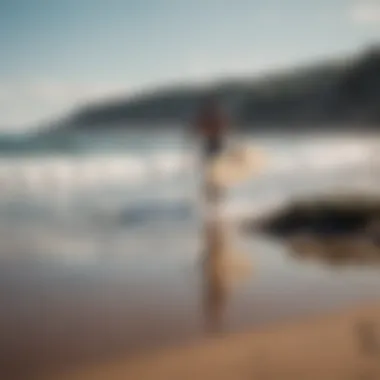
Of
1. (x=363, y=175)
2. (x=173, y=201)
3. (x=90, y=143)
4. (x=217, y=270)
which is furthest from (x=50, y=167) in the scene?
(x=363, y=175)

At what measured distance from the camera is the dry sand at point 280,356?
127 centimetres

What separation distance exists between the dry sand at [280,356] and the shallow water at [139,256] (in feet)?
0.08

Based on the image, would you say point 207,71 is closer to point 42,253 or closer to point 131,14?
point 131,14

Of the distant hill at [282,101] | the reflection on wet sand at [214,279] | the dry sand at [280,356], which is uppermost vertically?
the distant hill at [282,101]

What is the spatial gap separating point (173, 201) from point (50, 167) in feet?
0.69

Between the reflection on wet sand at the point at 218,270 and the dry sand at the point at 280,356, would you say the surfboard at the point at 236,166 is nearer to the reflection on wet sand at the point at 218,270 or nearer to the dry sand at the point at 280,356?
the reflection on wet sand at the point at 218,270

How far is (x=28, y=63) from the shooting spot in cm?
131

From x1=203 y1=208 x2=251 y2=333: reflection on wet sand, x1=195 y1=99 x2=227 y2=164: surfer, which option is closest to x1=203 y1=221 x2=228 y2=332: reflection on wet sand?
x1=203 y1=208 x2=251 y2=333: reflection on wet sand

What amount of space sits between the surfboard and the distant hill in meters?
0.05

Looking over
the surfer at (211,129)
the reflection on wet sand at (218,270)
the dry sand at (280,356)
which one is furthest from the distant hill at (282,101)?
the dry sand at (280,356)

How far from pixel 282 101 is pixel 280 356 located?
16.9 inches

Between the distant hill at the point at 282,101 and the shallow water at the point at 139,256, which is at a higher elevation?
the distant hill at the point at 282,101

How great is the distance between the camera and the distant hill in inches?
51.5

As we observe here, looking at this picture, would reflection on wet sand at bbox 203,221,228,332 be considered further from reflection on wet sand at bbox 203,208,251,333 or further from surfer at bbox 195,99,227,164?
surfer at bbox 195,99,227,164
